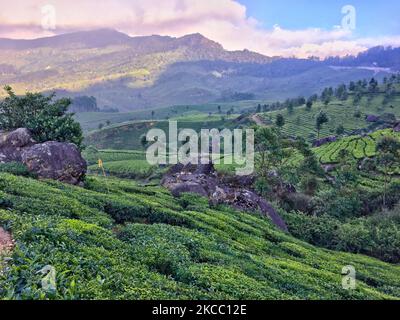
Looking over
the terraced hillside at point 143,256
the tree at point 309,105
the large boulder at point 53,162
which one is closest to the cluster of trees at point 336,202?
the terraced hillside at point 143,256

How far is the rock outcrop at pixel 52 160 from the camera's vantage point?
29.4m

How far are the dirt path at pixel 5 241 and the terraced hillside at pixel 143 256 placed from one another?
29 centimetres

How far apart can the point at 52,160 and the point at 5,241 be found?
1602cm

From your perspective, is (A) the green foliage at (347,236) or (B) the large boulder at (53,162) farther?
(A) the green foliage at (347,236)

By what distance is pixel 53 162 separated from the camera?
96.8 ft

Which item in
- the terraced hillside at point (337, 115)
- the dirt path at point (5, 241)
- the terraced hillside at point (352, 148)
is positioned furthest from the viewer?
the terraced hillside at point (337, 115)

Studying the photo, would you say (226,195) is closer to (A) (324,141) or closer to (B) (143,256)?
(B) (143,256)

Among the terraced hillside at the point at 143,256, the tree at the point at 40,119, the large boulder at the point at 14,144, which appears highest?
the tree at the point at 40,119

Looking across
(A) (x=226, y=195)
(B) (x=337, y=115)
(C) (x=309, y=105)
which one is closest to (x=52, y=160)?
(A) (x=226, y=195)

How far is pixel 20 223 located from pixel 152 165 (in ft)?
319

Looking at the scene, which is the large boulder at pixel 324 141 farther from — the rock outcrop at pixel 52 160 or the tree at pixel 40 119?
the rock outcrop at pixel 52 160

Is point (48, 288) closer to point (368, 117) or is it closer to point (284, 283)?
point (284, 283)

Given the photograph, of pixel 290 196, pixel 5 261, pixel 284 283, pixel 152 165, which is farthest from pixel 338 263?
pixel 152 165
